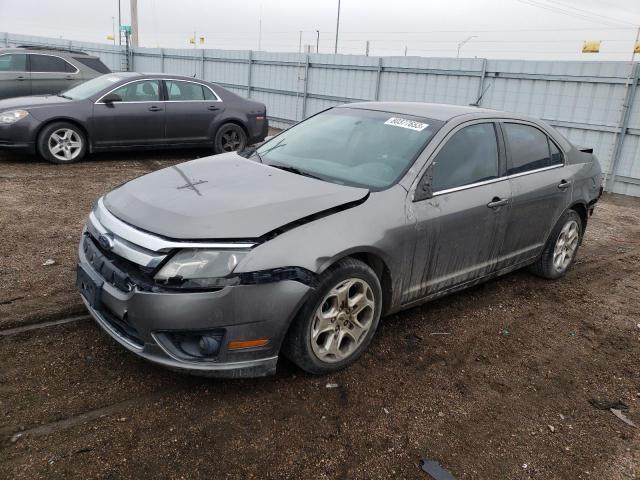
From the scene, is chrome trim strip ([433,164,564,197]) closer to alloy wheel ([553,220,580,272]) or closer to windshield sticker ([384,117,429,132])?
windshield sticker ([384,117,429,132])

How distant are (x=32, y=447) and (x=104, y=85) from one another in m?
7.59

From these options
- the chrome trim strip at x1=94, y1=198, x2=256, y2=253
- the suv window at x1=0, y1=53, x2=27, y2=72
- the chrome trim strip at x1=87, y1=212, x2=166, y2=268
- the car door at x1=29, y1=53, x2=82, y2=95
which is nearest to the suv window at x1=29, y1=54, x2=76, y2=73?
the car door at x1=29, y1=53, x2=82, y2=95

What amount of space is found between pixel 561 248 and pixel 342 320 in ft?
9.52

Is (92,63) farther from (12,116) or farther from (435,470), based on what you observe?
(435,470)

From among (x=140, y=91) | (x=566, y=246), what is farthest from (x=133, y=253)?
(x=140, y=91)

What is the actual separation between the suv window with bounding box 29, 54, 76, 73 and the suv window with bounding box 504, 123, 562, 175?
10.4 metres

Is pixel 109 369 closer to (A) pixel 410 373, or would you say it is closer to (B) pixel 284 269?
(B) pixel 284 269

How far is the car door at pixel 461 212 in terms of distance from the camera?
142 inches

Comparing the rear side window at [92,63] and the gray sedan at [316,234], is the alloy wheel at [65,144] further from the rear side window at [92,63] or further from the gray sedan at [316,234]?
the gray sedan at [316,234]

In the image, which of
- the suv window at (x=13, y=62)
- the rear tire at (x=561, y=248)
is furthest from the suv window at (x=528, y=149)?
the suv window at (x=13, y=62)

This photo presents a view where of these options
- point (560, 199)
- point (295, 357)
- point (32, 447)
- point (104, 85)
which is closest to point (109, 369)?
point (32, 447)

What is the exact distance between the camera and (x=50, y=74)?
38.0ft

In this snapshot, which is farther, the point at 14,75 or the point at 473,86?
the point at 473,86

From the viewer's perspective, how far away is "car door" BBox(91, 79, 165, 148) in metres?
8.69
